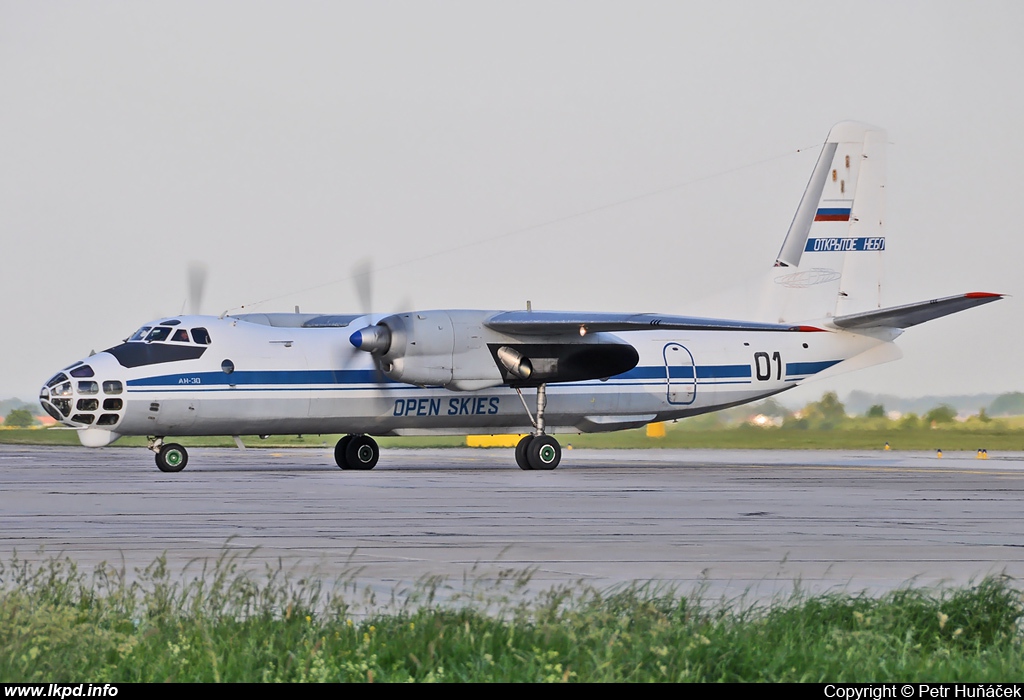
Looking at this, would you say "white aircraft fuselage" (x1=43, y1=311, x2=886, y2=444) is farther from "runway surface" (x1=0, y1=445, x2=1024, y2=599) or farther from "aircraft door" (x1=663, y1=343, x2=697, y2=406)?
"runway surface" (x1=0, y1=445, x2=1024, y2=599)

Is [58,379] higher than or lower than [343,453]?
higher

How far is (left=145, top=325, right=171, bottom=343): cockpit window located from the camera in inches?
1083

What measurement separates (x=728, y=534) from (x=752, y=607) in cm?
609

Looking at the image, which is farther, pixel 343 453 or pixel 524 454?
pixel 343 453

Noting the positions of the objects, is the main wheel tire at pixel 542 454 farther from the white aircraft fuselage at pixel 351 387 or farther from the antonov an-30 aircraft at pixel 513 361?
the white aircraft fuselage at pixel 351 387

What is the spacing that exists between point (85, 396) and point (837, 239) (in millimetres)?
20817

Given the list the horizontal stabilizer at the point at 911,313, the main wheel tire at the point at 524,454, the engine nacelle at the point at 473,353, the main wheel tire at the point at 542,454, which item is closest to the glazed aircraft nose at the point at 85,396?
the engine nacelle at the point at 473,353

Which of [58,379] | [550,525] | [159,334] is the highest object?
[159,334]

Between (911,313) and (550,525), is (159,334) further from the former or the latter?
(911,313)

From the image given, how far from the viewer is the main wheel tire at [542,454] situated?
29922 mm

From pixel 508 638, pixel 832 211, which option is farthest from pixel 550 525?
pixel 832 211

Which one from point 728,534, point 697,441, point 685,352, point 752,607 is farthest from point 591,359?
point 752,607

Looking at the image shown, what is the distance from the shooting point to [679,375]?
108 feet
